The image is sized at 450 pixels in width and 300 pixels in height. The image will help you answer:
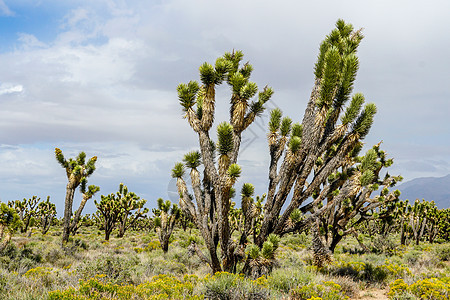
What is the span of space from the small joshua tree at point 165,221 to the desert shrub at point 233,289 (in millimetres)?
12327

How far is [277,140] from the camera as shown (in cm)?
952

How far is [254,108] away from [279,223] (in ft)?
11.4

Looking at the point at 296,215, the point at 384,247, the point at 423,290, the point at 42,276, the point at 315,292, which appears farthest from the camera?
the point at 384,247

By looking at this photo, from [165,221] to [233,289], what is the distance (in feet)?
42.2

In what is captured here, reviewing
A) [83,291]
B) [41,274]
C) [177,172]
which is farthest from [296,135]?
[41,274]

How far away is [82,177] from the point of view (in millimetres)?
19297

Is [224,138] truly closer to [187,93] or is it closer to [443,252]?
[187,93]

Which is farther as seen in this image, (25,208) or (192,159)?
(25,208)

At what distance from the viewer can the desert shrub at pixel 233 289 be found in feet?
23.3

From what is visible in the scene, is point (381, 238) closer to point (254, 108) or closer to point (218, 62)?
point (254, 108)

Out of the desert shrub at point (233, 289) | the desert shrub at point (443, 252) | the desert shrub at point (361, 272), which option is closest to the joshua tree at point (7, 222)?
the desert shrub at point (233, 289)

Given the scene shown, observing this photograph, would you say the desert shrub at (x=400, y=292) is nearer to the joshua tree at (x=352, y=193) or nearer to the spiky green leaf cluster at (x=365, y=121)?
the joshua tree at (x=352, y=193)

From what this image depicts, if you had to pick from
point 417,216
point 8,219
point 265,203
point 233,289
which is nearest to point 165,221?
point 8,219

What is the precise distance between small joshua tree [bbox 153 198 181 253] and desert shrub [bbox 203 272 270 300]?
12.3m
